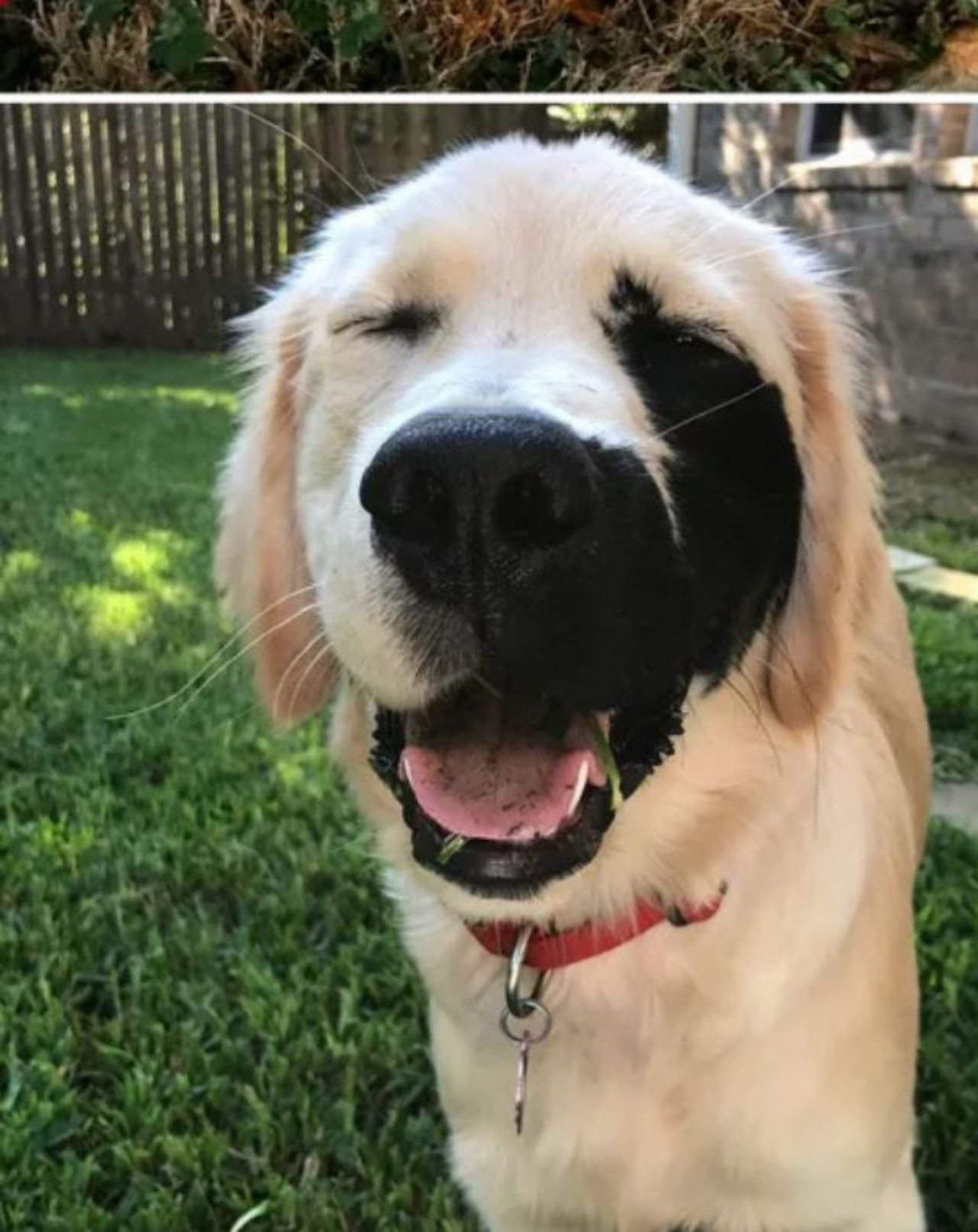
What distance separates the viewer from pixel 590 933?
4.45ft

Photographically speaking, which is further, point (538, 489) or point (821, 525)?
point (821, 525)

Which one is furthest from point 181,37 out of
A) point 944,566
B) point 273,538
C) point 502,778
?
point 944,566

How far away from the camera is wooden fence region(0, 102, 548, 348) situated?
202 cm

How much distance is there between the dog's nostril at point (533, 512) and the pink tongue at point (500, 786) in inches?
10.9

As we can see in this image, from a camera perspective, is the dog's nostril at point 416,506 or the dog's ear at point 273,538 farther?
the dog's ear at point 273,538

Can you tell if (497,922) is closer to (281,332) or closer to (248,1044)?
(281,332)

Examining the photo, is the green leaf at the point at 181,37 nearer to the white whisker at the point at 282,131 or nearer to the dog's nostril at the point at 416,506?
the white whisker at the point at 282,131

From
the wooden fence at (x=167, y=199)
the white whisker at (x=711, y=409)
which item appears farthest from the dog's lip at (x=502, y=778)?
the wooden fence at (x=167, y=199)

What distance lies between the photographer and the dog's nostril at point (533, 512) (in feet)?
3.03

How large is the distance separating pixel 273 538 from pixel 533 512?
0.57 m

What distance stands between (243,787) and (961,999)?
1.32 meters

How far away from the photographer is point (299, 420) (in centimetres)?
142

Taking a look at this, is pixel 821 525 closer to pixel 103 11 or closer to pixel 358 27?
pixel 358 27

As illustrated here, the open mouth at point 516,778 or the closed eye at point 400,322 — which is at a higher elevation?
the closed eye at point 400,322
